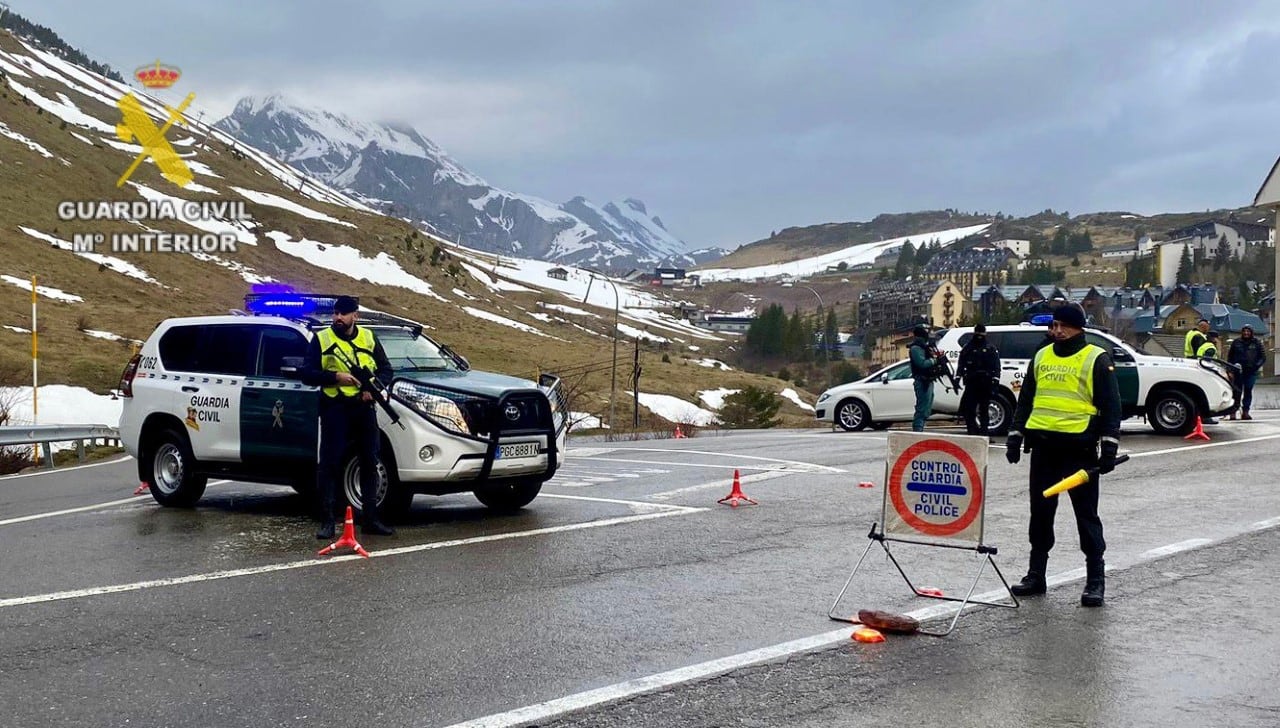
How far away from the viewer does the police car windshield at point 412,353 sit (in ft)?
36.7

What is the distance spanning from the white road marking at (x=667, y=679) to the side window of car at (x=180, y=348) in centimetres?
754

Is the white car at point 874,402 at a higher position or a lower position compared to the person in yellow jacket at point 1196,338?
lower

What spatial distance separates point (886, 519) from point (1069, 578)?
4.98 ft

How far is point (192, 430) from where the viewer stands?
1143 centimetres

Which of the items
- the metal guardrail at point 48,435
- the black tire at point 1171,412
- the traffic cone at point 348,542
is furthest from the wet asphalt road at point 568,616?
the black tire at point 1171,412

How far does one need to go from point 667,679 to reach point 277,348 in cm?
671

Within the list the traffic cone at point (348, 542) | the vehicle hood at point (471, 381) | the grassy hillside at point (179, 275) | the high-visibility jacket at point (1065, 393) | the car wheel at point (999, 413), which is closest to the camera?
the high-visibility jacket at point (1065, 393)

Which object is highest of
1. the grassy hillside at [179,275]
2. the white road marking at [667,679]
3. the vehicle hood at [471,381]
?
the grassy hillside at [179,275]

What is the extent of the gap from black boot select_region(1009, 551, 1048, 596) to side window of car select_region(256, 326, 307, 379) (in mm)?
6597

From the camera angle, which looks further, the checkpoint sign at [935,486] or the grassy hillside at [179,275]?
the grassy hillside at [179,275]

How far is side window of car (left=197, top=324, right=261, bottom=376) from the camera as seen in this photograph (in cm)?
1126

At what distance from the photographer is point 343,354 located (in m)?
9.58

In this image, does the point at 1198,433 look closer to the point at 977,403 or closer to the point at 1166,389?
the point at 1166,389

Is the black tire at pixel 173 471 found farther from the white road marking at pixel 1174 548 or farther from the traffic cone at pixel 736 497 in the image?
the white road marking at pixel 1174 548
